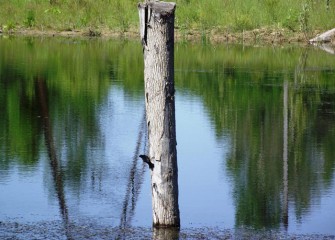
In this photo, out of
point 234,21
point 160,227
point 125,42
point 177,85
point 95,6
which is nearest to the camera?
point 160,227

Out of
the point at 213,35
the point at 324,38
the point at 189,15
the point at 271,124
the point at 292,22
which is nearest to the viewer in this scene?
the point at 271,124

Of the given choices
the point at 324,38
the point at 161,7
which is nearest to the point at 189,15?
the point at 324,38

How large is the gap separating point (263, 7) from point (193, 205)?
27.4 m

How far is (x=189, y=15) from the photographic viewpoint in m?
36.6

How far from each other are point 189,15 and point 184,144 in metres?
23.1

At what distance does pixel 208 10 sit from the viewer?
36.9m

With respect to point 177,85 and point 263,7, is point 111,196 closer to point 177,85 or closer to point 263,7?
point 177,85

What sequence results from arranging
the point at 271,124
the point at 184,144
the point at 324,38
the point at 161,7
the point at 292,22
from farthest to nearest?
the point at 292,22 → the point at 324,38 → the point at 271,124 → the point at 184,144 → the point at 161,7

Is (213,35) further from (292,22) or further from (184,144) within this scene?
(184,144)

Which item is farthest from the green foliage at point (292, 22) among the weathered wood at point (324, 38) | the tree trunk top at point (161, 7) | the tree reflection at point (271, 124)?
the tree trunk top at point (161, 7)

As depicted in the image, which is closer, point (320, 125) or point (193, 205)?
point (193, 205)

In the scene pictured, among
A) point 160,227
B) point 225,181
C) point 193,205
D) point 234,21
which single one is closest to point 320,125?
point 225,181

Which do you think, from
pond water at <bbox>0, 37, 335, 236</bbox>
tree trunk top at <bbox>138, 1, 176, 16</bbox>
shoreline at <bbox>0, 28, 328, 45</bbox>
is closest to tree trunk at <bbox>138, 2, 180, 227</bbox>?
tree trunk top at <bbox>138, 1, 176, 16</bbox>

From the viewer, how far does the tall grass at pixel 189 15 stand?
35625mm
